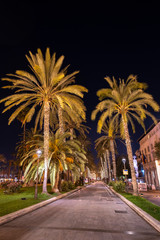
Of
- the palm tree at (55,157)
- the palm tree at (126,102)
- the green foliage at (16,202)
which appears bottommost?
the green foliage at (16,202)

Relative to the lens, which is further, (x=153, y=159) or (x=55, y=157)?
(x=153, y=159)

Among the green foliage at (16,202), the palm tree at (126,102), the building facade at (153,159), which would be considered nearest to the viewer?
the green foliage at (16,202)

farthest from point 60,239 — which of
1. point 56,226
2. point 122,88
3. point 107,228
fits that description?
point 122,88

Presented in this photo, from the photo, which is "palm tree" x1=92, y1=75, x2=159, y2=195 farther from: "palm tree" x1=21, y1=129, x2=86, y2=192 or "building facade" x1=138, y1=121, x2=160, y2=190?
"building facade" x1=138, y1=121, x2=160, y2=190

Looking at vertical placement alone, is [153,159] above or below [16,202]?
above

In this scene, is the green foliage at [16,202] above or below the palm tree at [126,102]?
below

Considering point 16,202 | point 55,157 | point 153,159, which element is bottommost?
point 16,202

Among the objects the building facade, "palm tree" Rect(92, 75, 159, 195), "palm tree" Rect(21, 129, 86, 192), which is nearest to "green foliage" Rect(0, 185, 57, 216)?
"palm tree" Rect(21, 129, 86, 192)

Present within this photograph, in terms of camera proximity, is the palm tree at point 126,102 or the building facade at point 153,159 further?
the building facade at point 153,159

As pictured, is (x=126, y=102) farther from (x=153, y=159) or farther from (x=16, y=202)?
(x=153, y=159)

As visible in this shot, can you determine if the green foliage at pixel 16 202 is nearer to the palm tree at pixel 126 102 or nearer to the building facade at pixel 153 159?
the palm tree at pixel 126 102

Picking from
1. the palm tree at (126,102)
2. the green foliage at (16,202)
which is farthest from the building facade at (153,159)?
the green foliage at (16,202)

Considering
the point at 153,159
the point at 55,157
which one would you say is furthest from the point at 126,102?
the point at 153,159

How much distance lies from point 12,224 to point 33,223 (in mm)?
878
